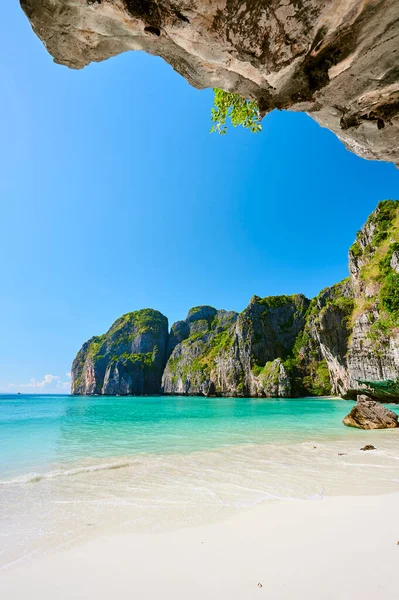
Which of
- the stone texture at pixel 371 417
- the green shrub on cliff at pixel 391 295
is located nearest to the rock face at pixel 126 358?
the green shrub on cliff at pixel 391 295

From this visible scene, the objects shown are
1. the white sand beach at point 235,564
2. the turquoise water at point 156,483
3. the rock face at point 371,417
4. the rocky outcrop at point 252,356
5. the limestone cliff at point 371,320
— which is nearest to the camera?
the white sand beach at point 235,564

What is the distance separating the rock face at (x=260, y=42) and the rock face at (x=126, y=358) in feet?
387

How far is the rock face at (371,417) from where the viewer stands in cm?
1394

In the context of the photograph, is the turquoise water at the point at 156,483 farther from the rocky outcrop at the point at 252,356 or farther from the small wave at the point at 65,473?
the rocky outcrop at the point at 252,356

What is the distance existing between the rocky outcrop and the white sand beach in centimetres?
6833

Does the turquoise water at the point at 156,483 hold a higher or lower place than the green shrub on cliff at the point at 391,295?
lower

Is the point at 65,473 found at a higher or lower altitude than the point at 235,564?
lower

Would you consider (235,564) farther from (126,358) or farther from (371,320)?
(126,358)

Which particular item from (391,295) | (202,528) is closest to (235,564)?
(202,528)

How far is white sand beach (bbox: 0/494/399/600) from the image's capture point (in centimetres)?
234

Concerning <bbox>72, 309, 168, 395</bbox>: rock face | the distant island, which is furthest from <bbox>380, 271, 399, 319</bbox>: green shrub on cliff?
<bbox>72, 309, 168, 395</bbox>: rock face

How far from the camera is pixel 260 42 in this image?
3.40 m

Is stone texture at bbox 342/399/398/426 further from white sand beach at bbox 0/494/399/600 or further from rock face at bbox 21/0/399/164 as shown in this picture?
rock face at bbox 21/0/399/164

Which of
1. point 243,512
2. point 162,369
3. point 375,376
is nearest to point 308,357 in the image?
point 375,376
